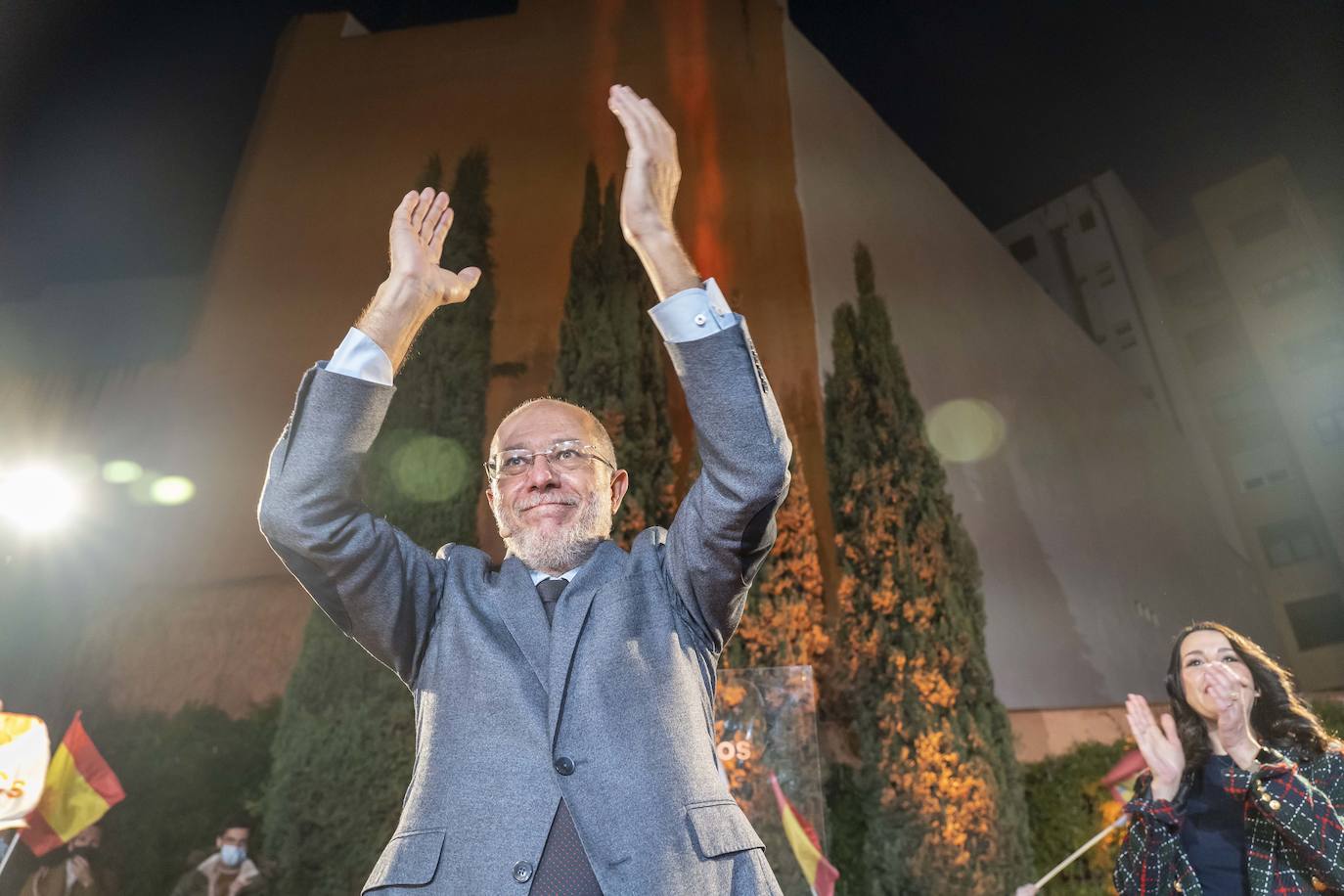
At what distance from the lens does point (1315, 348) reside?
278 inches

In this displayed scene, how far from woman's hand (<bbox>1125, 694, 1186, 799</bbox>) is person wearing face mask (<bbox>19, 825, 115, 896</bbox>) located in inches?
199

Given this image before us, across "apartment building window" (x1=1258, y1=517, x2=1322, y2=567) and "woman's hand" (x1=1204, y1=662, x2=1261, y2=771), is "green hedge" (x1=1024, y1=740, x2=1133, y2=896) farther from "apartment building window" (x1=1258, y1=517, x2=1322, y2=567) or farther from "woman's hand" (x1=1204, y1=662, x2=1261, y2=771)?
"woman's hand" (x1=1204, y1=662, x2=1261, y2=771)

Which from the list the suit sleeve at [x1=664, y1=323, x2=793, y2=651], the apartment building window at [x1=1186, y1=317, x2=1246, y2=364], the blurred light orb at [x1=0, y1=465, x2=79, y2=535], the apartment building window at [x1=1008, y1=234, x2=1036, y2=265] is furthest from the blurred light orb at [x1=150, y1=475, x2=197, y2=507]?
the apartment building window at [x1=1186, y1=317, x2=1246, y2=364]

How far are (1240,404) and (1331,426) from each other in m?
1.27

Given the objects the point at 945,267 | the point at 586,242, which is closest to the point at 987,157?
the point at 945,267

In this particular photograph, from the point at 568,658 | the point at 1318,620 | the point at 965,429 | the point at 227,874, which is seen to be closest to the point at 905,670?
the point at 965,429

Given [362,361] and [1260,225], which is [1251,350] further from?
[362,361]

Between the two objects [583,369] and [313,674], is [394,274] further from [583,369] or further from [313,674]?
[583,369]

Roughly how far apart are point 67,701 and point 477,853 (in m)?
5.37

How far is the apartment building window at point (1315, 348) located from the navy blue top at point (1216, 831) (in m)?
6.13

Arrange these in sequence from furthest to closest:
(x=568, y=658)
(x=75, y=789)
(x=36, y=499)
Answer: (x=36, y=499) < (x=75, y=789) < (x=568, y=658)

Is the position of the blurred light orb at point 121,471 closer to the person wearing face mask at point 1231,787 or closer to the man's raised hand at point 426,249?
the man's raised hand at point 426,249

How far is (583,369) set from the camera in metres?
5.70

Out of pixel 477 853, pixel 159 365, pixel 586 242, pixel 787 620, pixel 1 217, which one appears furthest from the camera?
pixel 586 242
